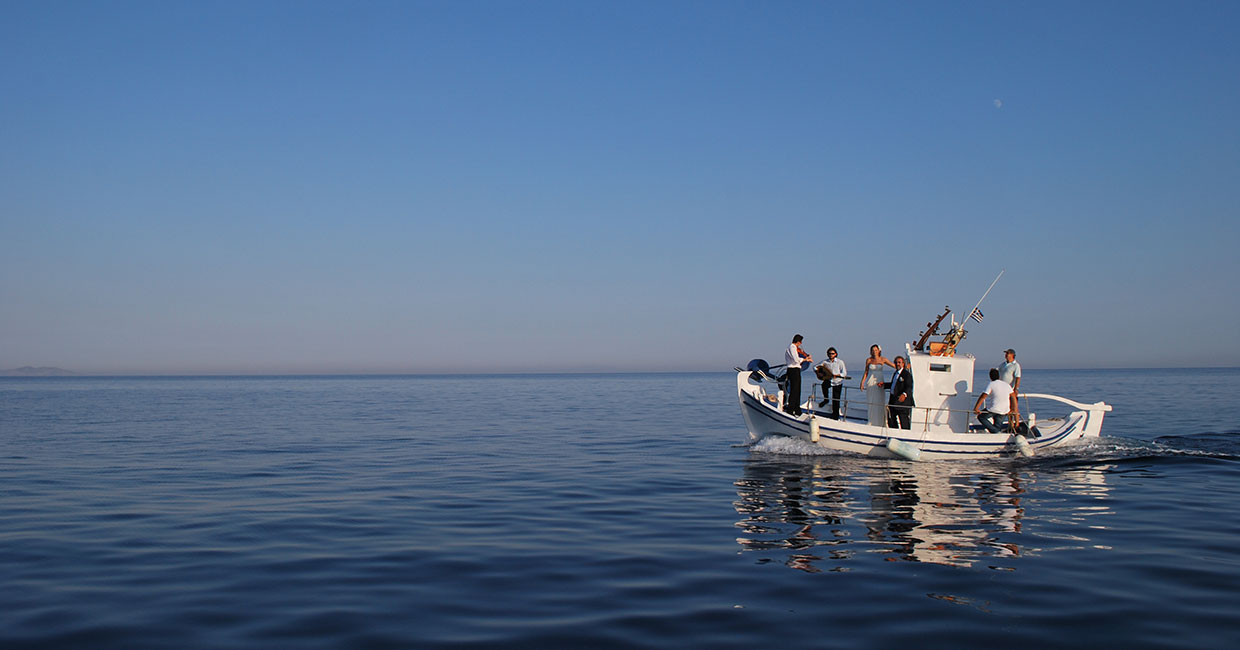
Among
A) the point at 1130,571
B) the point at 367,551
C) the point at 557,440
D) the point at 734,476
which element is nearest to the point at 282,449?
the point at 557,440

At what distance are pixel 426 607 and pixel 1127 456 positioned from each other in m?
21.0

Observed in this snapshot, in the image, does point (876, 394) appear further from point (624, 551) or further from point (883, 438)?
point (624, 551)

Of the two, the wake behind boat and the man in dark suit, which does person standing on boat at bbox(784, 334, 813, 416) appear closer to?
the wake behind boat

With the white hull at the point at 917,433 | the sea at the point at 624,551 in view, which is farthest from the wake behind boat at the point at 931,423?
the sea at the point at 624,551

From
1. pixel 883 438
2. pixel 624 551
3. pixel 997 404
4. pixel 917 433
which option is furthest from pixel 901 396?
pixel 624 551

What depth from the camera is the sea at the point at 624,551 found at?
26.0 ft

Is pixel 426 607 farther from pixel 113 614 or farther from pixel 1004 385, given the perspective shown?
pixel 1004 385

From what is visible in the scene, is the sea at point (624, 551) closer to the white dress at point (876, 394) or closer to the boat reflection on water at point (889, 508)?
the boat reflection on water at point (889, 508)

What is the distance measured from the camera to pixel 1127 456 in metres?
22.6

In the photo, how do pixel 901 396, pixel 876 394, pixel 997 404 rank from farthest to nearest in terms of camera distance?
1. pixel 876 394
2. pixel 901 396
3. pixel 997 404

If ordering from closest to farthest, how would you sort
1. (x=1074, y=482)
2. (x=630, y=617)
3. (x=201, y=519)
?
1. (x=630, y=617)
2. (x=201, y=519)
3. (x=1074, y=482)

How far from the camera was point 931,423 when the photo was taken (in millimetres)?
23766

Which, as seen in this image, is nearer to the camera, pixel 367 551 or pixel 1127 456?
pixel 367 551

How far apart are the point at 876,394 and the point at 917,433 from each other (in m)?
2.05
